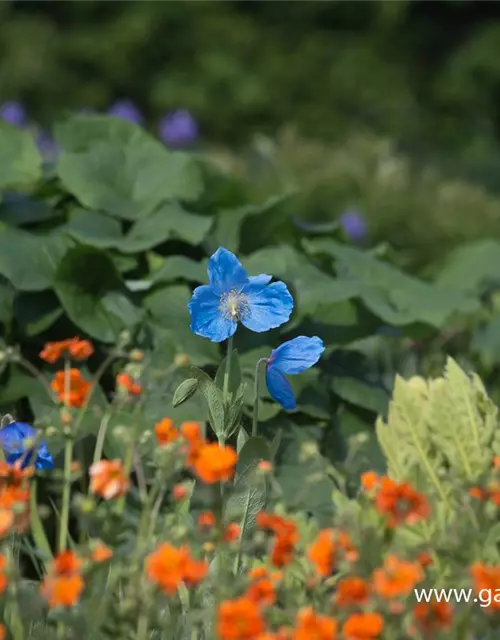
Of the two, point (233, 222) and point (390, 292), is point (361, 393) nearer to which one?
point (390, 292)

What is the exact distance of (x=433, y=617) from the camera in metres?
1.18

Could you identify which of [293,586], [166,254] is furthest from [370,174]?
[293,586]

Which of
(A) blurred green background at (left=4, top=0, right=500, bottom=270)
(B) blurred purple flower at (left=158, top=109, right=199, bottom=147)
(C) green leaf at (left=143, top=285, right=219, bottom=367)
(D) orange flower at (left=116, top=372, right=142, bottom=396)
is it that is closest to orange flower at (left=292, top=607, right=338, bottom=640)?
(D) orange flower at (left=116, top=372, right=142, bottom=396)

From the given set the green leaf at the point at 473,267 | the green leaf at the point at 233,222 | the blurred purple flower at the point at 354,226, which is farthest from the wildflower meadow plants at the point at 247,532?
the blurred purple flower at the point at 354,226

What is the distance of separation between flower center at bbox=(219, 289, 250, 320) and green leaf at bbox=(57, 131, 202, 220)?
3.30 feet

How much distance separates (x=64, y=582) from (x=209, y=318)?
25.1 inches

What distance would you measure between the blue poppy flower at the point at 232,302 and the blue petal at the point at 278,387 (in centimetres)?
9

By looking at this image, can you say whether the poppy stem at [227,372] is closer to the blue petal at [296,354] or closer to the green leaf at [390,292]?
the blue petal at [296,354]

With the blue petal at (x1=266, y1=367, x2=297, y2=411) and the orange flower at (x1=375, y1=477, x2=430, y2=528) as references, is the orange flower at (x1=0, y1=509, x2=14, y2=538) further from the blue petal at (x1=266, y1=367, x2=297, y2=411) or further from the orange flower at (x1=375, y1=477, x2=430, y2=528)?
the blue petal at (x1=266, y1=367, x2=297, y2=411)

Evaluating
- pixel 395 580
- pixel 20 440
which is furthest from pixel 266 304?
pixel 395 580

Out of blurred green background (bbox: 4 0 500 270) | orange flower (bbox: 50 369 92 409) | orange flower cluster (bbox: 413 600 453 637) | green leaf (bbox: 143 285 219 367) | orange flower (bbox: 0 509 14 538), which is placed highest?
orange flower (bbox: 0 509 14 538)

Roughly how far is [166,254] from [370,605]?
1669mm

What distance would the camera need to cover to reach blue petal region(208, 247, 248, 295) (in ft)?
5.51

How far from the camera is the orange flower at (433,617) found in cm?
117
